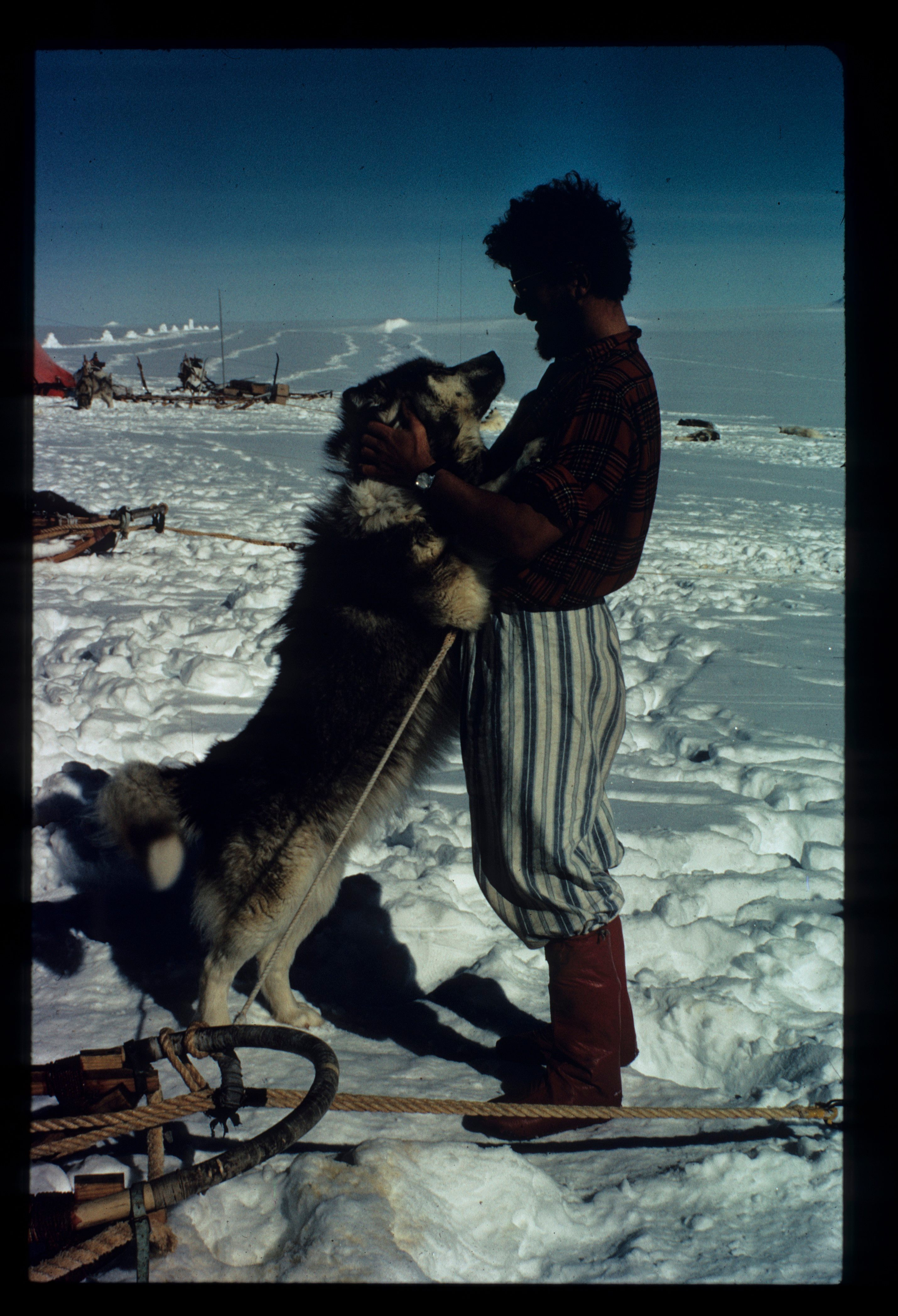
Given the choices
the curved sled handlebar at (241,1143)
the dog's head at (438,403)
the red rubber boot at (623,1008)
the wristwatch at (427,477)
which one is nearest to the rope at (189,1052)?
the curved sled handlebar at (241,1143)

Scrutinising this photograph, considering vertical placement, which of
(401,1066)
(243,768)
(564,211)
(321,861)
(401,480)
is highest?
(564,211)

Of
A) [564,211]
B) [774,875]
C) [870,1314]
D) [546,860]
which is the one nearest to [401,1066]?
[546,860]

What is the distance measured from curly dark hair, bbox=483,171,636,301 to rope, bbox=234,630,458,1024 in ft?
2.93

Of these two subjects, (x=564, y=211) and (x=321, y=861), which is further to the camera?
(x=321, y=861)

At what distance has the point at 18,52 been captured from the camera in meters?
1.38

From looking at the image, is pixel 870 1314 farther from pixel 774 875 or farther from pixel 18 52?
pixel 18 52

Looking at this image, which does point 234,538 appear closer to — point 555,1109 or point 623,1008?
point 623,1008

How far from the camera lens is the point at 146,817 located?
7.48 feet

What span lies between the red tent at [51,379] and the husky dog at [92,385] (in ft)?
1.24

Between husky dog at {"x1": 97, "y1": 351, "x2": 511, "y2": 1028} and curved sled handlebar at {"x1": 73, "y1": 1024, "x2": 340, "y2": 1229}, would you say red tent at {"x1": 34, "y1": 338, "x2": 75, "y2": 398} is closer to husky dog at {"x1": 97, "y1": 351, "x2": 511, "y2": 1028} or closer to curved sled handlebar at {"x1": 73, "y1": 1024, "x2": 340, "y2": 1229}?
husky dog at {"x1": 97, "y1": 351, "x2": 511, "y2": 1028}

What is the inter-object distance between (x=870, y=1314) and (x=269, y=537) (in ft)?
22.8

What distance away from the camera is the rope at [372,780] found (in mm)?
1957

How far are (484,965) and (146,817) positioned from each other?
45.4 inches

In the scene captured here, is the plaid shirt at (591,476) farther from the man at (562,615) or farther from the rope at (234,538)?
the rope at (234,538)
